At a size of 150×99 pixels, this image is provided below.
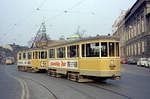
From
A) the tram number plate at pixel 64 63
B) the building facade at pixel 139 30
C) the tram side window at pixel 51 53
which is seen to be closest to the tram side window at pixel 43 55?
the tram side window at pixel 51 53

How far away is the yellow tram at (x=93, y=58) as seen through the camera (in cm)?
1262

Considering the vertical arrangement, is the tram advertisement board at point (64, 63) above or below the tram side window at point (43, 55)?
below

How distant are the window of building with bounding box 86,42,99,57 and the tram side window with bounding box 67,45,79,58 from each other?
1.12 metres

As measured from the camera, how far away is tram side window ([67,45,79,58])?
14.4m

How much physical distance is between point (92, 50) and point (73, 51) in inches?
81.6

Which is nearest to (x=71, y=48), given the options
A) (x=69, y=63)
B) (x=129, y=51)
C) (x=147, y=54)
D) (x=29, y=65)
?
(x=69, y=63)

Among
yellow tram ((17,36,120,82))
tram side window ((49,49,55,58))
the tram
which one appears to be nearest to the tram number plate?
yellow tram ((17,36,120,82))

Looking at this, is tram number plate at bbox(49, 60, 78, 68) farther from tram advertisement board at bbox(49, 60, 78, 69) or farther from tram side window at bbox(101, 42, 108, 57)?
tram side window at bbox(101, 42, 108, 57)

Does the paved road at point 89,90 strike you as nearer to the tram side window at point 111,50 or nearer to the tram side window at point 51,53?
the tram side window at point 111,50

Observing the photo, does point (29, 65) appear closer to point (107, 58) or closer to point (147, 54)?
point (107, 58)

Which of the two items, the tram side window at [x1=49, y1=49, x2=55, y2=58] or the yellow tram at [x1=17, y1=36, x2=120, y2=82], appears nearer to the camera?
the yellow tram at [x1=17, y1=36, x2=120, y2=82]

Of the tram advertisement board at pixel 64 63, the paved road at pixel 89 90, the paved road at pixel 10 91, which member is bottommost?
the paved road at pixel 10 91

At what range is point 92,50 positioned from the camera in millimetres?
13211

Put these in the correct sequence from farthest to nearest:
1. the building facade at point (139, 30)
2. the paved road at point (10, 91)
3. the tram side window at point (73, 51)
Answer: the building facade at point (139, 30), the tram side window at point (73, 51), the paved road at point (10, 91)
